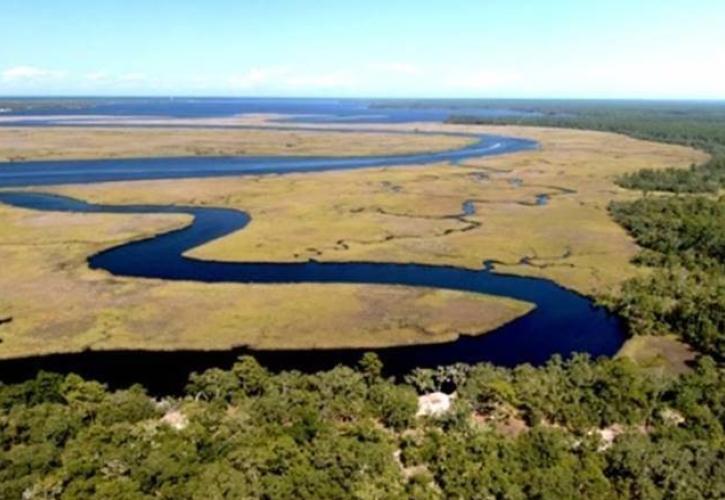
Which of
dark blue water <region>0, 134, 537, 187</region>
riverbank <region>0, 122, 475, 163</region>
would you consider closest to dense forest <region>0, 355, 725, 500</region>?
dark blue water <region>0, 134, 537, 187</region>

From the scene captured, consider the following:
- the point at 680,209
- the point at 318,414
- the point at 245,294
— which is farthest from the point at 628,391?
the point at 680,209

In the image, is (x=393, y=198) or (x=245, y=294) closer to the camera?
(x=245, y=294)

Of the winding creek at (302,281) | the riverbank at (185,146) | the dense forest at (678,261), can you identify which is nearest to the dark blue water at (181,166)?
the riverbank at (185,146)

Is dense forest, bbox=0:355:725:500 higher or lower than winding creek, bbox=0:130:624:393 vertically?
higher

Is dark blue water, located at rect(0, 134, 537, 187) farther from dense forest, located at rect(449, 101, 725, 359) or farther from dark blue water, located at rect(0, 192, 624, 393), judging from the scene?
dense forest, located at rect(449, 101, 725, 359)

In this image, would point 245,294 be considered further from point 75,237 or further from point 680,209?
point 680,209

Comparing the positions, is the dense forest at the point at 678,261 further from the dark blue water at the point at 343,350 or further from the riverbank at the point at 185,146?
the riverbank at the point at 185,146
